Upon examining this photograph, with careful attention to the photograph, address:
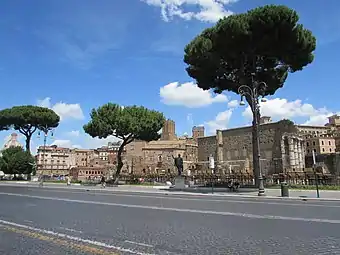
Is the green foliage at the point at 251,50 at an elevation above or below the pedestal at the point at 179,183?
above

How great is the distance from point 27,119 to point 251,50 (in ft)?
125

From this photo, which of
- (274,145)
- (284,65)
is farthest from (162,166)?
(284,65)

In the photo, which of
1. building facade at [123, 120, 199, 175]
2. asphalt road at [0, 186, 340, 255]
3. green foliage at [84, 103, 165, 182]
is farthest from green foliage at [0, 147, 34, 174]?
asphalt road at [0, 186, 340, 255]

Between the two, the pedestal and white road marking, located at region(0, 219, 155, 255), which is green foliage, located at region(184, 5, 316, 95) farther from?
white road marking, located at region(0, 219, 155, 255)

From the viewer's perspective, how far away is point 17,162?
50.3m

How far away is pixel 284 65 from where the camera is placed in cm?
2555

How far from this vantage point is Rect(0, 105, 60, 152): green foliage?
50875 mm

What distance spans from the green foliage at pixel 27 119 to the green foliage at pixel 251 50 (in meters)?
32.3

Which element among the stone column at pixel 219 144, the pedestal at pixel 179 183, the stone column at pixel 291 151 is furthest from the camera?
the stone column at pixel 219 144

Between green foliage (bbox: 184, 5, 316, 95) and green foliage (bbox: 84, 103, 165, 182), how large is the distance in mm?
12802

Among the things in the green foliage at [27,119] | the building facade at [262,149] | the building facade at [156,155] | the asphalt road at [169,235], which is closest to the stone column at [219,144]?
the building facade at [262,149]

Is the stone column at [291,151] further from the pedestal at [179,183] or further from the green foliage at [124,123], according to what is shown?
the pedestal at [179,183]

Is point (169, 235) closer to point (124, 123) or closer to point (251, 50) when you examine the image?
point (251, 50)

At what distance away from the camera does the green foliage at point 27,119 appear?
5088 centimetres
